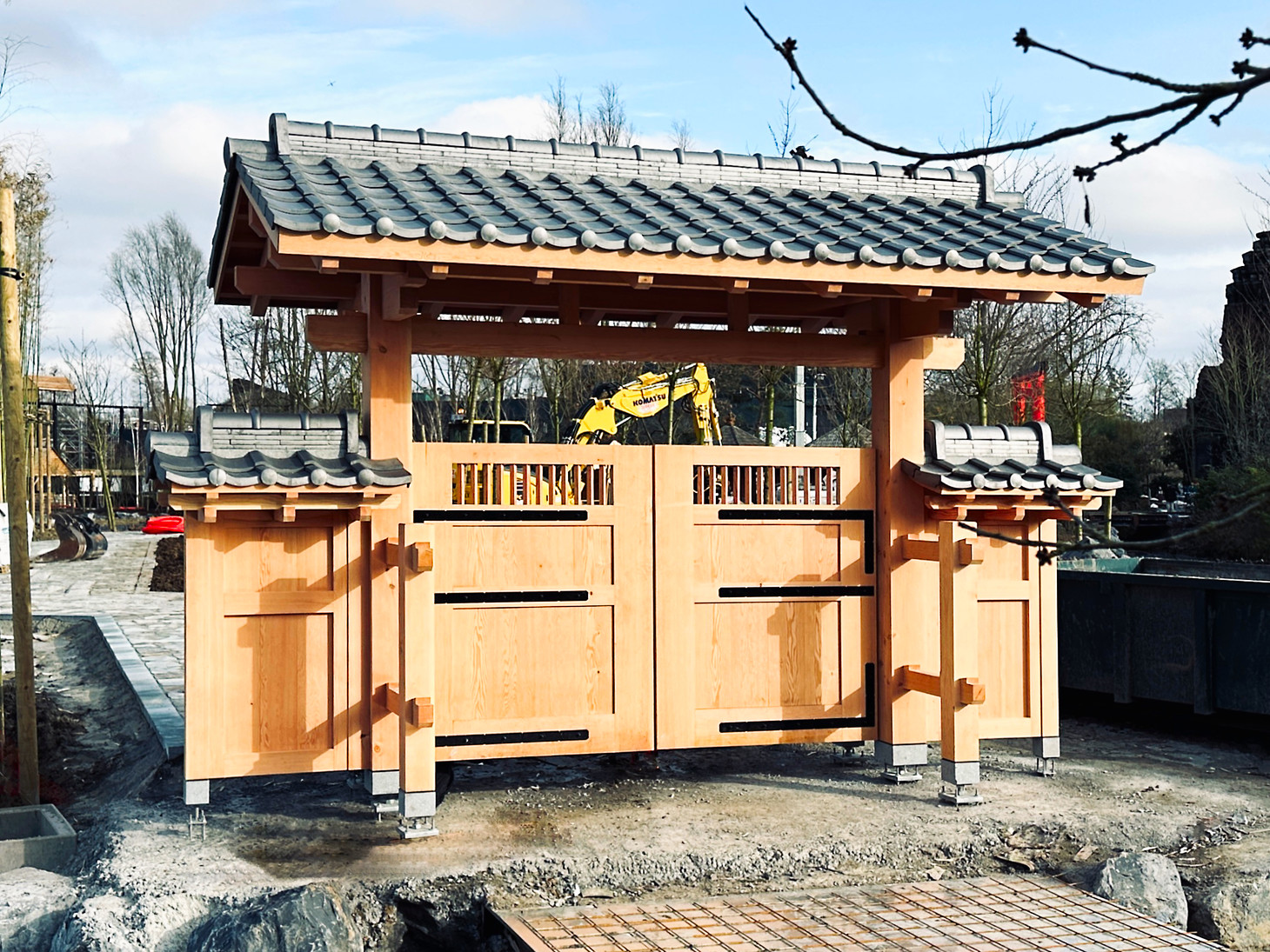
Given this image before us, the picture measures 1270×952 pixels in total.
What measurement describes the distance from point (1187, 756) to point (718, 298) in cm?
406

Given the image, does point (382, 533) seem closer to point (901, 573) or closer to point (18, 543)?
point (18, 543)

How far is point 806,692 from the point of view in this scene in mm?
7188

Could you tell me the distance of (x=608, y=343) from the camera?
697cm

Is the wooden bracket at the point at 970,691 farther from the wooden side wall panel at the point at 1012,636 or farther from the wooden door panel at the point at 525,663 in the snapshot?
the wooden door panel at the point at 525,663

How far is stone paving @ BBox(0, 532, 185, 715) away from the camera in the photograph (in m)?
12.5

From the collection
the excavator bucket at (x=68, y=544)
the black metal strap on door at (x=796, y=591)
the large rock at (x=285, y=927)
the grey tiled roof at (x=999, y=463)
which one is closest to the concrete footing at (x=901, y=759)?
the black metal strap on door at (x=796, y=591)

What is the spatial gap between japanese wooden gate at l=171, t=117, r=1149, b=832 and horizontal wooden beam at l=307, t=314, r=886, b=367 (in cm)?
2

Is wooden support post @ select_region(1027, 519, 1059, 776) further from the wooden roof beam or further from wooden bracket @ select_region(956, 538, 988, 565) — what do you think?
the wooden roof beam

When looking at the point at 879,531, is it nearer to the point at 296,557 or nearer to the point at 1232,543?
the point at 296,557

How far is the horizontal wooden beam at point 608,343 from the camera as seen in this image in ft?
21.7

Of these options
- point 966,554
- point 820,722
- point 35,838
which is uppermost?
point 966,554

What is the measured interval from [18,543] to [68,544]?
19.8 metres

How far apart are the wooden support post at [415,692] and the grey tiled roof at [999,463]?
2796 mm

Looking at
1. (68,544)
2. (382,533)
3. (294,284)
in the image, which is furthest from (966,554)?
(68,544)
